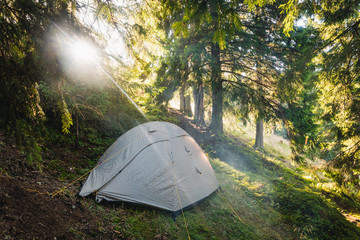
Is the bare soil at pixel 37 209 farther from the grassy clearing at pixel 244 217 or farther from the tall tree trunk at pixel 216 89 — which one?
the tall tree trunk at pixel 216 89

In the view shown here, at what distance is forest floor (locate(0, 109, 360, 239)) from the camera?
2381 mm

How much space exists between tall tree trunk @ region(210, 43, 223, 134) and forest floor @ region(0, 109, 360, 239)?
4036mm

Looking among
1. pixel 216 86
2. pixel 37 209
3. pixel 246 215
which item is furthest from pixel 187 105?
pixel 37 209

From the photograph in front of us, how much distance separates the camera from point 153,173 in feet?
13.9

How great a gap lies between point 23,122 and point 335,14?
6.71 meters

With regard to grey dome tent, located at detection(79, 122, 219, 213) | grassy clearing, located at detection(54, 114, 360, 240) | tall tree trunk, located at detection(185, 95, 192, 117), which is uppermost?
tall tree trunk, located at detection(185, 95, 192, 117)

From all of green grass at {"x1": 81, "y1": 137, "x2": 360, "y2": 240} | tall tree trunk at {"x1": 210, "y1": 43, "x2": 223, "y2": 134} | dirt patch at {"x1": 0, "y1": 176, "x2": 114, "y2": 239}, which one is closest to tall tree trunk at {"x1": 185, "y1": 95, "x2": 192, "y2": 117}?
tall tree trunk at {"x1": 210, "y1": 43, "x2": 223, "y2": 134}

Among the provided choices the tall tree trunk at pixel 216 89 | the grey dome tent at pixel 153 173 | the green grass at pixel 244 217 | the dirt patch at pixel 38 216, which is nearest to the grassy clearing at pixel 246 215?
the green grass at pixel 244 217

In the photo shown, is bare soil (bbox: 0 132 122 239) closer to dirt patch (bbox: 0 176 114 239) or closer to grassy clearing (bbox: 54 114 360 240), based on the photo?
dirt patch (bbox: 0 176 114 239)

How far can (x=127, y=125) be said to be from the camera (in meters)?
7.21

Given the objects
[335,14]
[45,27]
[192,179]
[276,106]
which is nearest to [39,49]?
[45,27]

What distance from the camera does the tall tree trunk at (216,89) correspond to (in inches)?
318

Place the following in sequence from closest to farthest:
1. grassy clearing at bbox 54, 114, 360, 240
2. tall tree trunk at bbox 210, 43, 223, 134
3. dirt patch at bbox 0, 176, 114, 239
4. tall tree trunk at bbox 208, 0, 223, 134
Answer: dirt patch at bbox 0, 176, 114, 239, grassy clearing at bbox 54, 114, 360, 240, tall tree trunk at bbox 208, 0, 223, 134, tall tree trunk at bbox 210, 43, 223, 134

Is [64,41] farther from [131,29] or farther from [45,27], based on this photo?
[131,29]
